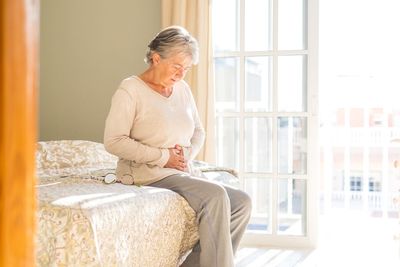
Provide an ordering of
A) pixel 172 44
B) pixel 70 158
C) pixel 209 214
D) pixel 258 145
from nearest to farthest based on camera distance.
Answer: pixel 209 214 → pixel 172 44 → pixel 70 158 → pixel 258 145

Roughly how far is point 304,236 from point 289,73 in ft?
3.49

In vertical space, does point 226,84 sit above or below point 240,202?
above

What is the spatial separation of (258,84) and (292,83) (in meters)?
0.22

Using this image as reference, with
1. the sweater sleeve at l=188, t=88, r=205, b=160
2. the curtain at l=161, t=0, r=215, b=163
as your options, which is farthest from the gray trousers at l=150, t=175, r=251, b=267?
the curtain at l=161, t=0, r=215, b=163

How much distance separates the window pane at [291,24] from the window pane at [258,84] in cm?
16

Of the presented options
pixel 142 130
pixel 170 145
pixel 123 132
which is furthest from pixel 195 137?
pixel 123 132

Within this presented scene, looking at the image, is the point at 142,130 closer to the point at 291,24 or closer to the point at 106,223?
the point at 106,223

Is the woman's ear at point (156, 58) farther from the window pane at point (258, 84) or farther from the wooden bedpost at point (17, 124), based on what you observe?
the wooden bedpost at point (17, 124)

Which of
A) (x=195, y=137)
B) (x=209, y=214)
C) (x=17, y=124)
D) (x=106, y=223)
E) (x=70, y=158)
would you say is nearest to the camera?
(x=17, y=124)

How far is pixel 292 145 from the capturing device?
336cm

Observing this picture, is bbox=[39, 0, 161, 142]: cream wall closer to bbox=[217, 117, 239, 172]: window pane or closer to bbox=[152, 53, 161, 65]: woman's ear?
bbox=[217, 117, 239, 172]: window pane

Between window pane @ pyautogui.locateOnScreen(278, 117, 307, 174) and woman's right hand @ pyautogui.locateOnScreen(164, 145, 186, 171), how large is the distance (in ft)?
3.86

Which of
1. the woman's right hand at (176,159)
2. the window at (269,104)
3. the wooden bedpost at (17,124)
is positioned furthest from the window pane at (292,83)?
the wooden bedpost at (17,124)

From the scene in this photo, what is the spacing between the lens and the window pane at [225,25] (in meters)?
3.41
